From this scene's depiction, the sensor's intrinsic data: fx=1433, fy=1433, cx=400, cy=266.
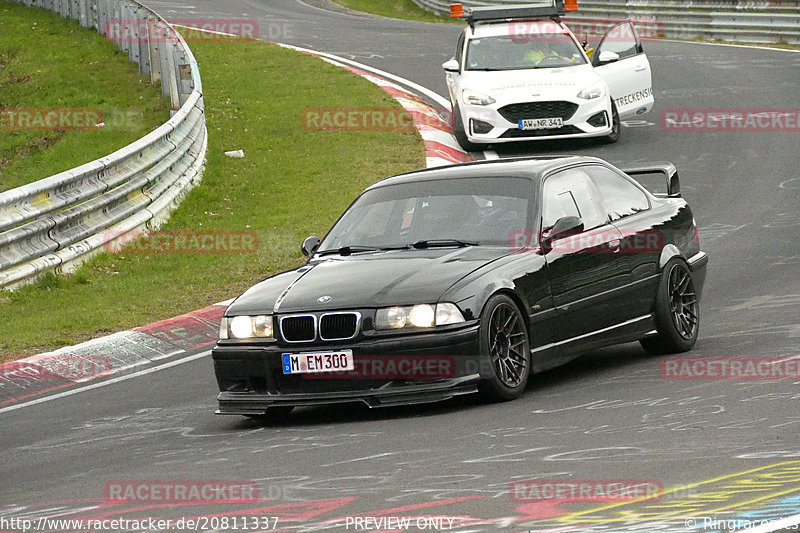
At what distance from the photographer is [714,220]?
15375mm

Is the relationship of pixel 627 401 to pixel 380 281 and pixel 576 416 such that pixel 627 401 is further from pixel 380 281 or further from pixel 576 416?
pixel 380 281

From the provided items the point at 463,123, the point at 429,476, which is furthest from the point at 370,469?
the point at 463,123

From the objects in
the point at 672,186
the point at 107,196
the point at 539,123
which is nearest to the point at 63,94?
the point at 539,123

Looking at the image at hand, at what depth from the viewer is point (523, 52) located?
20.3 m

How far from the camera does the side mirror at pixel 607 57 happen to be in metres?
20.0

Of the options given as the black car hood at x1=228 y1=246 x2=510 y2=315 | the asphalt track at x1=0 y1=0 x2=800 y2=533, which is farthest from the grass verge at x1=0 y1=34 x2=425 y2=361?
the black car hood at x1=228 y1=246 x2=510 y2=315

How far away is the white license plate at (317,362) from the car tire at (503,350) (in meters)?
0.75

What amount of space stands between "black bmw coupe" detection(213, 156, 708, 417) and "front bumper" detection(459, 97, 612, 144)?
8800 millimetres

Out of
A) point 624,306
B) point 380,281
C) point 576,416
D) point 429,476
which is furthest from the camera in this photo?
point 624,306

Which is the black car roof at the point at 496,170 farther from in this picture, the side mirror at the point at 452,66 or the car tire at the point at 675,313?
the side mirror at the point at 452,66

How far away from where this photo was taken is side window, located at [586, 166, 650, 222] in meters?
9.69

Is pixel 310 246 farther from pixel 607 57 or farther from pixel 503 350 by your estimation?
pixel 607 57

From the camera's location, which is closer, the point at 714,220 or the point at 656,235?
the point at 656,235

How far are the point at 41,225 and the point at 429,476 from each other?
7.62 m
